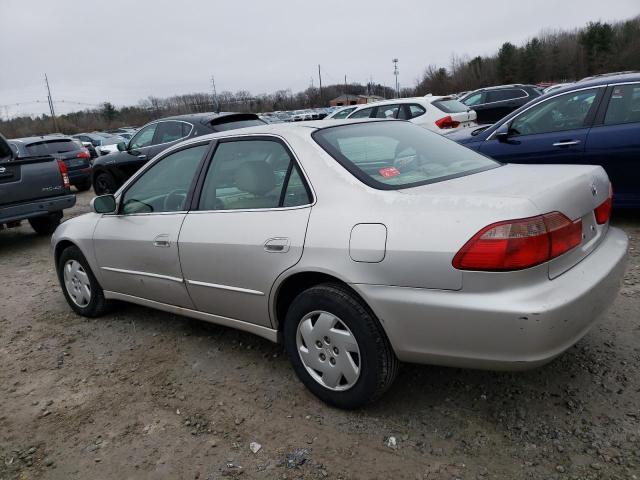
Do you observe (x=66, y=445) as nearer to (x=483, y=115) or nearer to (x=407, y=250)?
(x=407, y=250)

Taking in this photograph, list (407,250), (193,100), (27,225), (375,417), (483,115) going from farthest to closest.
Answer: (193,100)
(483,115)
(27,225)
(375,417)
(407,250)

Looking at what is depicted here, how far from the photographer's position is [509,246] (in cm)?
212

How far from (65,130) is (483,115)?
215ft

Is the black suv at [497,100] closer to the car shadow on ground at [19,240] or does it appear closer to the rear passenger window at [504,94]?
the rear passenger window at [504,94]

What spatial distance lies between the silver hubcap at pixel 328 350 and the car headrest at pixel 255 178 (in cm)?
83

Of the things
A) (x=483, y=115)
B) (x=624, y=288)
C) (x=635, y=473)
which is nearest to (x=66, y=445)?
(x=635, y=473)

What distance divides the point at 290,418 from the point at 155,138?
786cm

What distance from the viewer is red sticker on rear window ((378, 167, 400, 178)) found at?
9.01 ft

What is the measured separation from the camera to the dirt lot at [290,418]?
2.35m

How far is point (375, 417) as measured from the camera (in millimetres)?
2689

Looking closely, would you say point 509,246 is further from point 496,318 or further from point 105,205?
point 105,205

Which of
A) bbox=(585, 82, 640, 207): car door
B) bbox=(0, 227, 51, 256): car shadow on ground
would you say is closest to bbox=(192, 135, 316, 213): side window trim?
bbox=(585, 82, 640, 207): car door

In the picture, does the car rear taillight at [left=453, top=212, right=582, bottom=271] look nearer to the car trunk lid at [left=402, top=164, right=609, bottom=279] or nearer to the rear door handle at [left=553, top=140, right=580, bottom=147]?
the car trunk lid at [left=402, top=164, right=609, bottom=279]

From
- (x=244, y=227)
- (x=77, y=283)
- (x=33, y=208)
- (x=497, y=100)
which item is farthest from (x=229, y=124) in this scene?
(x=497, y=100)
